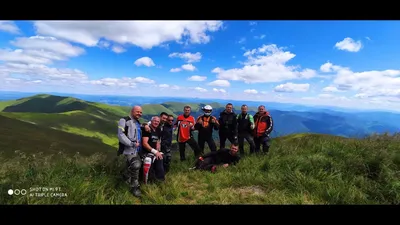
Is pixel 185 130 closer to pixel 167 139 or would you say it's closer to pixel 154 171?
pixel 167 139

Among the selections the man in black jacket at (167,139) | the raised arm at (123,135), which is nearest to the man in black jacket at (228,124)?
the man in black jacket at (167,139)

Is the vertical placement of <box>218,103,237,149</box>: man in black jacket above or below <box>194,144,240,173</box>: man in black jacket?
above

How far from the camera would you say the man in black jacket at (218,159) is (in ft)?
25.9

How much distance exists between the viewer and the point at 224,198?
5555mm

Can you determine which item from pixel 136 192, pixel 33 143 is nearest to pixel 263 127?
pixel 136 192

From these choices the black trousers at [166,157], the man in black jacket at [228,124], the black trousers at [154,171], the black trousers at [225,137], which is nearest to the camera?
the black trousers at [154,171]

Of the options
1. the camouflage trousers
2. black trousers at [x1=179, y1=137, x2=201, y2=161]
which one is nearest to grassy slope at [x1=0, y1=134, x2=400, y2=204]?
the camouflage trousers

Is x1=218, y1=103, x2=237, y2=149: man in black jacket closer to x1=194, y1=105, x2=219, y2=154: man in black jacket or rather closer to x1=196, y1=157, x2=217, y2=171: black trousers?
x1=194, y1=105, x2=219, y2=154: man in black jacket

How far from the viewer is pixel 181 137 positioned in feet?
29.7

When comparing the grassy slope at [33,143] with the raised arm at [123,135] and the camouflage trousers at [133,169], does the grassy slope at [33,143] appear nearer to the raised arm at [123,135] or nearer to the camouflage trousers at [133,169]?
the camouflage trousers at [133,169]

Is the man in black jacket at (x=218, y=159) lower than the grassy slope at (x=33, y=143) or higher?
higher

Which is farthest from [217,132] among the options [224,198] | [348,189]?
[348,189]

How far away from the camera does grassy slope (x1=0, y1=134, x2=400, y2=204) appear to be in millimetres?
5117
